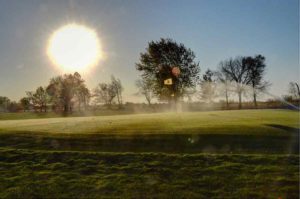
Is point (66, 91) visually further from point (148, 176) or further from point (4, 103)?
point (148, 176)

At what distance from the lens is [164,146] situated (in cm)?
1811

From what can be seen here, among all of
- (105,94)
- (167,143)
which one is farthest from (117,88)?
(167,143)

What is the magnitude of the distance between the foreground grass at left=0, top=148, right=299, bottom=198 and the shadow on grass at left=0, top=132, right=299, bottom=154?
4.76 feet

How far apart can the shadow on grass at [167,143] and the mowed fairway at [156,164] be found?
5cm

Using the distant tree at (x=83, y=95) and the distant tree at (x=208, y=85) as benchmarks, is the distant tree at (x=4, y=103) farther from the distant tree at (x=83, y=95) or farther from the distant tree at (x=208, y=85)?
the distant tree at (x=208, y=85)

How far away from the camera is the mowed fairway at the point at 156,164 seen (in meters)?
11.8

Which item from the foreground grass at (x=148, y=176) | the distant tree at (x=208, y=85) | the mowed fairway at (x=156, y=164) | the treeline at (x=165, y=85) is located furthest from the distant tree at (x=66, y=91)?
the foreground grass at (x=148, y=176)

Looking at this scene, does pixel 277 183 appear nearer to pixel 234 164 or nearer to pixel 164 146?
pixel 234 164

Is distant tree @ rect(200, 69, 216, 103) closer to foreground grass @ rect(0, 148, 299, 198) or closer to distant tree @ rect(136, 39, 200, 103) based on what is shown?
distant tree @ rect(136, 39, 200, 103)

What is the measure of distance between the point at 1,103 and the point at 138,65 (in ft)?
266

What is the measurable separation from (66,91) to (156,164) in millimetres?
83969

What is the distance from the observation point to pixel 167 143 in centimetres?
1867

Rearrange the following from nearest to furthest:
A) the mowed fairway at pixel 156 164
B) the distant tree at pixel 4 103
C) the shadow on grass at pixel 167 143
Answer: the mowed fairway at pixel 156 164
the shadow on grass at pixel 167 143
the distant tree at pixel 4 103

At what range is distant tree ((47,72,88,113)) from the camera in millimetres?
94688
